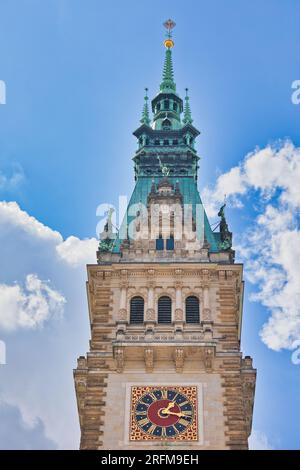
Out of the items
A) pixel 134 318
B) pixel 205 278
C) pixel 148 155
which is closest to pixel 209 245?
pixel 205 278

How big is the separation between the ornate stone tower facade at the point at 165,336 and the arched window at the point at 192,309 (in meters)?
0.06

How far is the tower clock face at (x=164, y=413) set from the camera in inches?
→ 1796

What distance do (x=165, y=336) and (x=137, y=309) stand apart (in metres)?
2.68

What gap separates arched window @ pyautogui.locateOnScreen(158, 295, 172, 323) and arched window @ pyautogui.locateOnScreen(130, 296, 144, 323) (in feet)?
2.98

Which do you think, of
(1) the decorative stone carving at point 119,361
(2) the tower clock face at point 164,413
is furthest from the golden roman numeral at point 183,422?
(1) the decorative stone carving at point 119,361

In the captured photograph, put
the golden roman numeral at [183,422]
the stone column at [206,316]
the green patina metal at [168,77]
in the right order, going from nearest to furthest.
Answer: the golden roman numeral at [183,422]
the stone column at [206,316]
the green patina metal at [168,77]

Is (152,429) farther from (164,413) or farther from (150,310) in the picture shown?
(150,310)

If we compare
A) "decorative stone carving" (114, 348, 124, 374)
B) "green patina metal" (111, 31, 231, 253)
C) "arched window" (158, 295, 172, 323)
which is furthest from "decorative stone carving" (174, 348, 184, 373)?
"green patina metal" (111, 31, 231, 253)

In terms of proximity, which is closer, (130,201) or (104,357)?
(104,357)

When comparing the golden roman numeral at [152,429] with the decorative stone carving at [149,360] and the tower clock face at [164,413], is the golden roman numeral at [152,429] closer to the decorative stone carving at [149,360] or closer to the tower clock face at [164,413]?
the tower clock face at [164,413]

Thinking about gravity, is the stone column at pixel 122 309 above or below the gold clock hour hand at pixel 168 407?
above

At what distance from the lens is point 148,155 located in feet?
212
